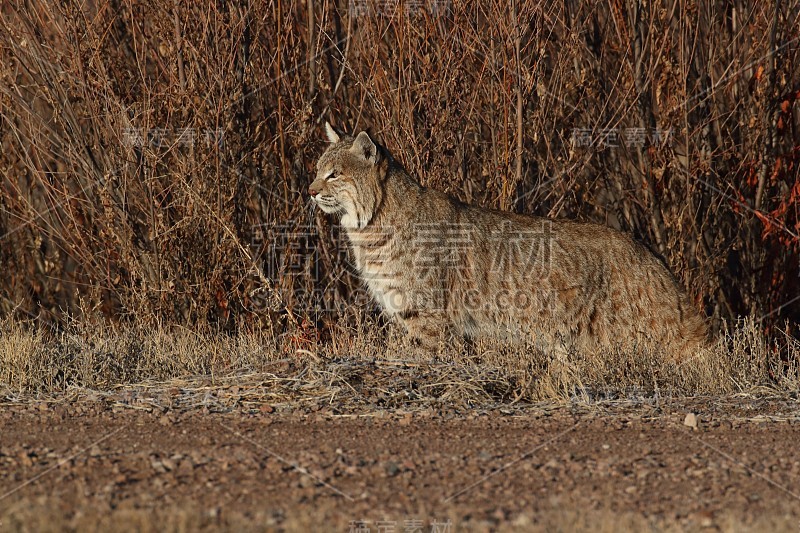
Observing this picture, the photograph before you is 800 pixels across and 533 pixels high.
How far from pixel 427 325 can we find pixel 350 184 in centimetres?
122

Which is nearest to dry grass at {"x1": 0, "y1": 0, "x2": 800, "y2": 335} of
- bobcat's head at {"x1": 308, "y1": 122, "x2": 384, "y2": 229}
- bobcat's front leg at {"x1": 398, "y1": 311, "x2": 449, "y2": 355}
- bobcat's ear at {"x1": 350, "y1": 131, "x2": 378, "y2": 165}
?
bobcat's head at {"x1": 308, "y1": 122, "x2": 384, "y2": 229}

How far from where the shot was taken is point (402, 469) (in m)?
4.17

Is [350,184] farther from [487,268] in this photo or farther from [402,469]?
[402,469]

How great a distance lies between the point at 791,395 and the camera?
5.90m

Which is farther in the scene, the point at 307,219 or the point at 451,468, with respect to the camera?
the point at 307,219

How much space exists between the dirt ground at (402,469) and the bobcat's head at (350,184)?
2.39 metres

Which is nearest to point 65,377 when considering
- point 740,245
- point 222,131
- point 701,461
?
point 222,131

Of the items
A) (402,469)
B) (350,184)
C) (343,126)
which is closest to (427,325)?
(350,184)

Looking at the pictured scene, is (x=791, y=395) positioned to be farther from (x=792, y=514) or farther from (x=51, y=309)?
(x=51, y=309)

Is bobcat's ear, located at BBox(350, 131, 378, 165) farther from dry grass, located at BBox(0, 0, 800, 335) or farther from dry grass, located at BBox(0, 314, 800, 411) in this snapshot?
dry grass, located at BBox(0, 314, 800, 411)

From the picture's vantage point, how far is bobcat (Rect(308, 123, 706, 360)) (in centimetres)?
720

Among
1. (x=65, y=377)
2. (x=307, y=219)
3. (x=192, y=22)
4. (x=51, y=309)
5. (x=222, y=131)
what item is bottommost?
(x=51, y=309)

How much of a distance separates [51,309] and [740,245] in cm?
702

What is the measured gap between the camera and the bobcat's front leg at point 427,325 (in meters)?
7.12
